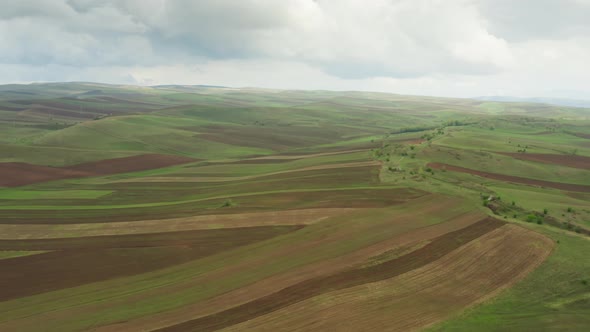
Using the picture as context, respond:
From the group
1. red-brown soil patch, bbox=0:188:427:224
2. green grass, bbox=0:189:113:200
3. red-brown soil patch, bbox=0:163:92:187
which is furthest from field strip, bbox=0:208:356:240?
red-brown soil patch, bbox=0:163:92:187

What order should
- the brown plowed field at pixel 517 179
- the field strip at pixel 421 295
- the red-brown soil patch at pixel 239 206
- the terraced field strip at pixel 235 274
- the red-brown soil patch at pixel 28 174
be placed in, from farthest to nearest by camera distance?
the red-brown soil patch at pixel 28 174 < the brown plowed field at pixel 517 179 < the red-brown soil patch at pixel 239 206 < the terraced field strip at pixel 235 274 < the field strip at pixel 421 295

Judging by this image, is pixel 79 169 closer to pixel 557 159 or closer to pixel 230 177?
pixel 230 177

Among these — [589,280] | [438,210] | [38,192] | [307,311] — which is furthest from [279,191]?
[38,192]

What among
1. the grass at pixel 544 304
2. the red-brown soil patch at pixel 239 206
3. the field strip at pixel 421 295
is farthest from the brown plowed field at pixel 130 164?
the grass at pixel 544 304

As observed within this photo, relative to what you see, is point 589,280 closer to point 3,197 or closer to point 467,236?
point 467,236

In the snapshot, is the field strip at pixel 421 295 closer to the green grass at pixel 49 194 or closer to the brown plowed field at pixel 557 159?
the green grass at pixel 49 194

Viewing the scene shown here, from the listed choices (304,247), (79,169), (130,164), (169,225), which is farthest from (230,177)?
(304,247)
